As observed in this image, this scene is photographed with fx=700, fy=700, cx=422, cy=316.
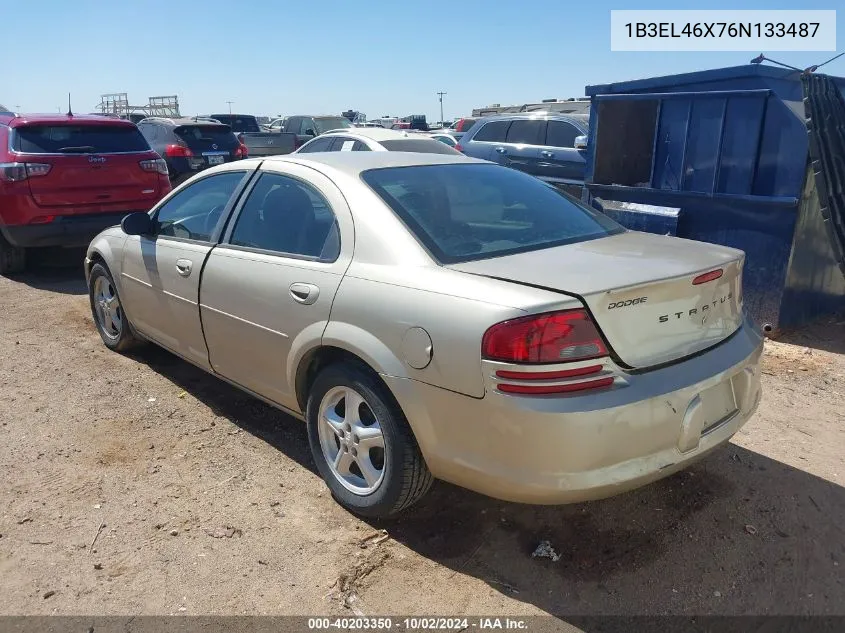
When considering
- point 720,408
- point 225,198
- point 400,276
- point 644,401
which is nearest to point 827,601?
point 720,408

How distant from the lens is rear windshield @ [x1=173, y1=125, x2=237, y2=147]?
12734 mm

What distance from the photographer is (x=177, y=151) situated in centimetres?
1247

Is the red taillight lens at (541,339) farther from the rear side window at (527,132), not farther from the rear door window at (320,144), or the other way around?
the rear side window at (527,132)

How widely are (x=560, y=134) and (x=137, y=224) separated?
7.91 metres

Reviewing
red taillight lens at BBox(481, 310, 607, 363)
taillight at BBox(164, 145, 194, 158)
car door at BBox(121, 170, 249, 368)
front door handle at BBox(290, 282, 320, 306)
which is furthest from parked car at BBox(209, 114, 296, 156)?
red taillight lens at BBox(481, 310, 607, 363)

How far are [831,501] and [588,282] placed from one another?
1.79 m

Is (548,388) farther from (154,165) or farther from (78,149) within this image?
(154,165)

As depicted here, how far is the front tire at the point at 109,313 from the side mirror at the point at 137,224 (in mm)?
713

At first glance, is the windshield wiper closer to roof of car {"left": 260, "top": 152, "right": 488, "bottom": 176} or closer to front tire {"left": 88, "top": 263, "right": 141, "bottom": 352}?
front tire {"left": 88, "top": 263, "right": 141, "bottom": 352}

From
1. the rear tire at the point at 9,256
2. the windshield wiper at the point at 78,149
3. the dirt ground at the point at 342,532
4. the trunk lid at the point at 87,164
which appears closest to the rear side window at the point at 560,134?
the trunk lid at the point at 87,164

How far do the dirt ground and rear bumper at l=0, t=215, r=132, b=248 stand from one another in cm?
355

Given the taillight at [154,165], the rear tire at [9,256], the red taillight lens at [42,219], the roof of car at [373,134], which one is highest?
the roof of car at [373,134]

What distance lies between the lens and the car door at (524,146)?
11.0 m

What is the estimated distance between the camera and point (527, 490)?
2463mm
